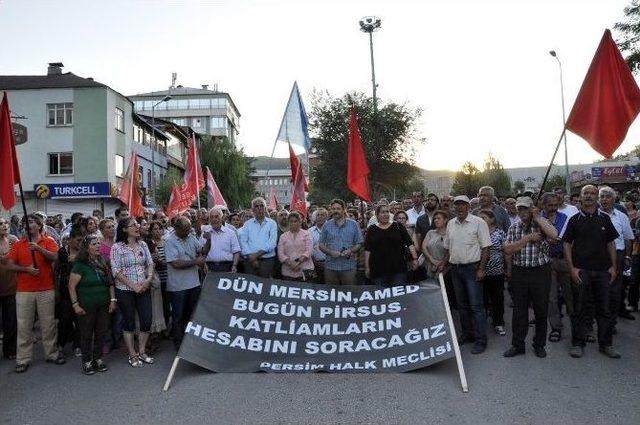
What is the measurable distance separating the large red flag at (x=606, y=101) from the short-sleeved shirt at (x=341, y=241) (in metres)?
3.20

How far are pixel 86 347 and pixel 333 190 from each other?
73.4 ft

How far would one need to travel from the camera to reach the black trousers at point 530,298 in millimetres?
6629

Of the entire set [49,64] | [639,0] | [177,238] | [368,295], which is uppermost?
[49,64]

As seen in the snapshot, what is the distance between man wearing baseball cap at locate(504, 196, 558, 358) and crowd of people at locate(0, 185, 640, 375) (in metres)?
0.01

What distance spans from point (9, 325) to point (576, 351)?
7.09 meters

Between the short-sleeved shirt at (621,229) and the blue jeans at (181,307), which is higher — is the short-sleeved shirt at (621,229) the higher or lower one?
the higher one

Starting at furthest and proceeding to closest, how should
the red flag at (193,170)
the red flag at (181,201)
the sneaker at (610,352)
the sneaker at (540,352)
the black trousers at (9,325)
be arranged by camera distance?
the red flag at (181,201) < the red flag at (193,170) < the black trousers at (9,325) < the sneaker at (540,352) < the sneaker at (610,352)

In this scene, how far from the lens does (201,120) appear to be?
302 ft

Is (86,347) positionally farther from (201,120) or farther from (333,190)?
(201,120)

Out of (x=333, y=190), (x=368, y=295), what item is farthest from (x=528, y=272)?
(x=333, y=190)

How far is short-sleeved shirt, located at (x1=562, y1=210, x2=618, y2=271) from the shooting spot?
21.7 ft

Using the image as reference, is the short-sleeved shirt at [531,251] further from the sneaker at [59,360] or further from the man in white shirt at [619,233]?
the sneaker at [59,360]

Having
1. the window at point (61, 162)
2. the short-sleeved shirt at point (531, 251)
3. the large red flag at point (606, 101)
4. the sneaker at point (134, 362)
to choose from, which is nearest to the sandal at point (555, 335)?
the short-sleeved shirt at point (531, 251)

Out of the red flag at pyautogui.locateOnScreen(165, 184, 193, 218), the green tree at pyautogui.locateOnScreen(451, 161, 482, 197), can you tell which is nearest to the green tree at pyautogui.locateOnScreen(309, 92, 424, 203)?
the red flag at pyautogui.locateOnScreen(165, 184, 193, 218)
